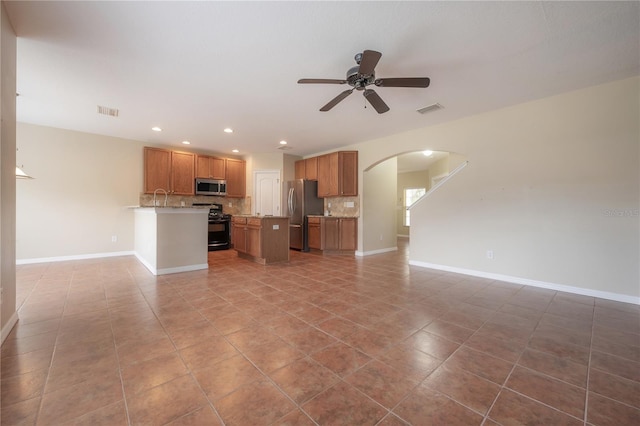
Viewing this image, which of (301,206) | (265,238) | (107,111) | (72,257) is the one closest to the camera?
(107,111)

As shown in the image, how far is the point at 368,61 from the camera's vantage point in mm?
2160

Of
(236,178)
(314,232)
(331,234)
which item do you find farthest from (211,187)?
(331,234)

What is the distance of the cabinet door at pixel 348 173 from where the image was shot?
236 inches

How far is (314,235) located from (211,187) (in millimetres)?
3102

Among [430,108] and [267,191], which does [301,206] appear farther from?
[430,108]

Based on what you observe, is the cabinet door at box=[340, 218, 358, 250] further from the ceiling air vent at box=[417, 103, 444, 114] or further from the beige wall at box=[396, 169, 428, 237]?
the beige wall at box=[396, 169, 428, 237]

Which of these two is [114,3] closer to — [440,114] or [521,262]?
[440,114]

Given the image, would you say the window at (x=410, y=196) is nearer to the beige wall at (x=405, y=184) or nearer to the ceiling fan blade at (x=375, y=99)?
the beige wall at (x=405, y=184)

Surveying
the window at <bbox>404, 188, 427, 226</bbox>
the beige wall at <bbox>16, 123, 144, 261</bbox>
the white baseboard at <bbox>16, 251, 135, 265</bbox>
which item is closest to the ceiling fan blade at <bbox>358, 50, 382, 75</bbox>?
the beige wall at <bbox>16, 123, 144, 261</bbox>

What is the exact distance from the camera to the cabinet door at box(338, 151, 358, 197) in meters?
6.00

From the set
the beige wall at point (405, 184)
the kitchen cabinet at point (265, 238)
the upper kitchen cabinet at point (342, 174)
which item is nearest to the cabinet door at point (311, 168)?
the upper kitchen cabinet at point (342, 174)

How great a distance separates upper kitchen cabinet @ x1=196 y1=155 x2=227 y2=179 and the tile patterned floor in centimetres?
391

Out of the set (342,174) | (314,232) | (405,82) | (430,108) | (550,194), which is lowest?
(314,232)

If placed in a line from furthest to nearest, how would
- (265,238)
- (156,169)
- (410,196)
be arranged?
(410,196)
(156,169)
(265,238)
